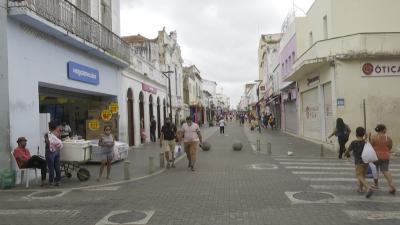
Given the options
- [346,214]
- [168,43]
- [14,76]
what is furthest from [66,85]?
[168,43]

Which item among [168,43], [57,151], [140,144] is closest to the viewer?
[57,151]

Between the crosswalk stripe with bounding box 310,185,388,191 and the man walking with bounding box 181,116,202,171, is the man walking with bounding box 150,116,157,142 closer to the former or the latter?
the man walking with bounding box 181,116,202,171

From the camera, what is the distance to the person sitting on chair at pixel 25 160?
1184cm

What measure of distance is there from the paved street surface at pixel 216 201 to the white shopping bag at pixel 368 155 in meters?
0.76

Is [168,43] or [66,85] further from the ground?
[168,43]

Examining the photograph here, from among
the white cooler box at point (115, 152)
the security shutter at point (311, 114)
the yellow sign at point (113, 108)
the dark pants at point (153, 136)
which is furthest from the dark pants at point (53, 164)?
the dark pants at point (153, 136)

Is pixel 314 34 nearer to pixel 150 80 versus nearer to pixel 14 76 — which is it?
pixel 150 80

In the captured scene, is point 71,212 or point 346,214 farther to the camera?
point 71,212

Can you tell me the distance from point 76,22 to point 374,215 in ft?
39.8

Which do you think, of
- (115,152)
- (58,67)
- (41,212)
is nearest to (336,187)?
(41,212)

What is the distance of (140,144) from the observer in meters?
27.5

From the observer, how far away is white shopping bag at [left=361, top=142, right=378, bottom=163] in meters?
9.77

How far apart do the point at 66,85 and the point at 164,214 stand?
9.20 m

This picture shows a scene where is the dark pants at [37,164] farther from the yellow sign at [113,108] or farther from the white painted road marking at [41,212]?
the yellow sign at [113,108]
